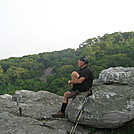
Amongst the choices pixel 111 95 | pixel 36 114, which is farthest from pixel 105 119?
pixel 36 114

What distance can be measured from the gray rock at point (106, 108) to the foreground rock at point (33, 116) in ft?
1.77

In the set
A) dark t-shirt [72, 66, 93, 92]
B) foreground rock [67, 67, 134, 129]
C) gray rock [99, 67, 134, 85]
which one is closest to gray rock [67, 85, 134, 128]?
foreground rock [67, 67, 134, 129]

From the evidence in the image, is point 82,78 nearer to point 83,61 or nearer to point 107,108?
point 83,61

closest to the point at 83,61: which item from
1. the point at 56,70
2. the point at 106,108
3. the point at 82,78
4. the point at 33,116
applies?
the point at 82,78

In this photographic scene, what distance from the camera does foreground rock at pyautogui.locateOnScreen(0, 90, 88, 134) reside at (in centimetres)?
506

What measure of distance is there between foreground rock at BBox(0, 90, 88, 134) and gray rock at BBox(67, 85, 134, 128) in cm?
54

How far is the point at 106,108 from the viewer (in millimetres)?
5090

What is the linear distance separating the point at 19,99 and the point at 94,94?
4353mm

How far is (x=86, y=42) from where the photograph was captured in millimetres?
84875

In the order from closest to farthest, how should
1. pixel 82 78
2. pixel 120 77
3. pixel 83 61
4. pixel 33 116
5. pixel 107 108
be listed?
pixel 107 108 → pixel 82 78 → pixel 83 61 → pixel 33 116 → pixel 120 77

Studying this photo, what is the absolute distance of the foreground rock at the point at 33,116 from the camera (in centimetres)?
506

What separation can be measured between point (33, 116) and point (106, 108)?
9.84 ft

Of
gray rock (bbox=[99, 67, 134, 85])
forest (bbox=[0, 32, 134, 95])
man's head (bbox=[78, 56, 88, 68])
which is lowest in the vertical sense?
forest (bbox=[0, 32, 134, 95])

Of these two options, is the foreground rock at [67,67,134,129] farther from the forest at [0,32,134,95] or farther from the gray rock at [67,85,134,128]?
the forest at [0,32,134,95]
